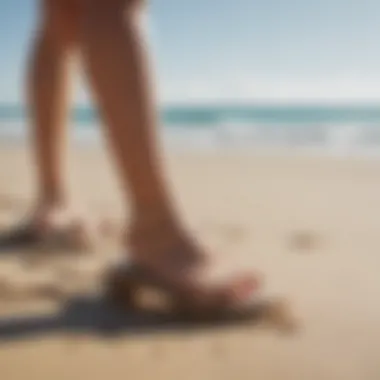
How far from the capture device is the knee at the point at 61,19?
66.4 inches

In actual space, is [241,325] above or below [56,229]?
below

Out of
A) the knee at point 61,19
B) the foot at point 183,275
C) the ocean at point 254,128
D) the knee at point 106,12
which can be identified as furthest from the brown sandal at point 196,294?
the ocean at point 254,128

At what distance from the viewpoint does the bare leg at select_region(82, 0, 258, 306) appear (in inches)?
54.1

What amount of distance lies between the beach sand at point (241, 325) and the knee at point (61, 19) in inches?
19.9

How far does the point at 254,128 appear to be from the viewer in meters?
13.3

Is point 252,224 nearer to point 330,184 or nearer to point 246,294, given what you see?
point 246,294

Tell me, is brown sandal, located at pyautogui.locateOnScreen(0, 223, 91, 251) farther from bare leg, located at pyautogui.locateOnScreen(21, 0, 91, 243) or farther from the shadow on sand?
the shadow on sand

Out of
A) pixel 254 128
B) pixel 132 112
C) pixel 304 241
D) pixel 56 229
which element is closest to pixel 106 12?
pixel 132 112

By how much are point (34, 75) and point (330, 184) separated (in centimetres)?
236

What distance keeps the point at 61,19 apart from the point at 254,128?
11633 millimetres

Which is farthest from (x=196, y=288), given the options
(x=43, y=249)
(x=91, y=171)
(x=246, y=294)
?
(x=91, y=171)

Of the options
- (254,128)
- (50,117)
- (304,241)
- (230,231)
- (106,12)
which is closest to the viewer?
(106,12)

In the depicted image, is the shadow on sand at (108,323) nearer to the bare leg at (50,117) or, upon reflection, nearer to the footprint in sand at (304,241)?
the bare leg at (50,117)

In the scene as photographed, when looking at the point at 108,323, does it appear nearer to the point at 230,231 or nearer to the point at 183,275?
the point at 183,275
